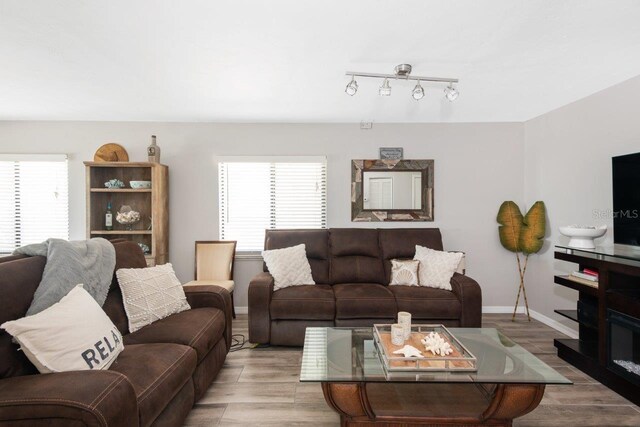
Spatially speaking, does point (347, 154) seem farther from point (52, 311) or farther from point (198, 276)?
point (52, 311)

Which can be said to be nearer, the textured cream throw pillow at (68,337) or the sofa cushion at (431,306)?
the textured cream throw pillow at (68,337)

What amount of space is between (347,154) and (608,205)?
2.64 m

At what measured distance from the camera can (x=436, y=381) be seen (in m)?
1.67

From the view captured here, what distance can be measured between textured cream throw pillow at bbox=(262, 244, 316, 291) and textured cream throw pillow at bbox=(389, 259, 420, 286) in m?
0.88

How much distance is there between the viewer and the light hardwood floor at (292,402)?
205cm

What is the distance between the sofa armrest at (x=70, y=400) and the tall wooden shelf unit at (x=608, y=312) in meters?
3.05

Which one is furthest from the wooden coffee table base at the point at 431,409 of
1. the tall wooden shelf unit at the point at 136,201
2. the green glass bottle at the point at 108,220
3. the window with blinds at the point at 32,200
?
the window with blinds at the point at 32,200

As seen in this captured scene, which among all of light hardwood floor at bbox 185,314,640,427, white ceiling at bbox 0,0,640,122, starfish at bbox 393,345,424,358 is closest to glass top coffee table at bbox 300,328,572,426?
starfish at bbox 393,345,424,358

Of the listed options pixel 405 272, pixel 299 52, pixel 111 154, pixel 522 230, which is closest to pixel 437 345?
pixel 405 272

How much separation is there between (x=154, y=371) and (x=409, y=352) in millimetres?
1373

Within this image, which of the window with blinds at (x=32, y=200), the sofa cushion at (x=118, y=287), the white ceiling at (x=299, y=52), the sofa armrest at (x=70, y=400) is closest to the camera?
the sofa armrest at (x=70, y=400)

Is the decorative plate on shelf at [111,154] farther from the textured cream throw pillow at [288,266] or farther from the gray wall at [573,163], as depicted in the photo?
the gray wall at [573,163]

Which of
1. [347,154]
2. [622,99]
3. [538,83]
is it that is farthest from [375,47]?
[622,99]

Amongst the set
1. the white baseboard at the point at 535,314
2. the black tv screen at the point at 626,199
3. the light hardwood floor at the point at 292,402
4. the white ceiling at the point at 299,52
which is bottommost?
the light hardwood floor at the point at 292,402
